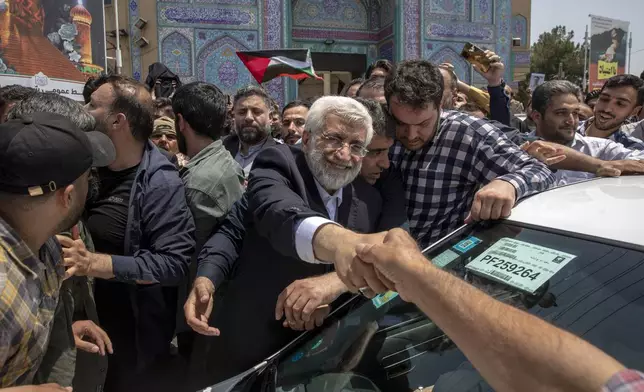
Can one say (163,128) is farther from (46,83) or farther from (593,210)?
(593,210)

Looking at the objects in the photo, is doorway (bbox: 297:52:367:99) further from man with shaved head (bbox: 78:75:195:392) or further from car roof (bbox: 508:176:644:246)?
car roof (bbox: 508:176:644:246)

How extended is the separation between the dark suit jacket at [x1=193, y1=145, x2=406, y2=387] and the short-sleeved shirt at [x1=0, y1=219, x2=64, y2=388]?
627 mm

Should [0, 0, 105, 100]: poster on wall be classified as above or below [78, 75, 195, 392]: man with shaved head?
above

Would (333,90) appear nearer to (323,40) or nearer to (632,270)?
(323,40)

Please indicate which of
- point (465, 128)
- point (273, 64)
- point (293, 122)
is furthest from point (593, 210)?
point (273, 64)

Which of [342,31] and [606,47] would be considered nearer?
[606,47]

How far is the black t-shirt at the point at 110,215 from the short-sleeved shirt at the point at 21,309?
0.64 metres

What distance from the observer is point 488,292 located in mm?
1352

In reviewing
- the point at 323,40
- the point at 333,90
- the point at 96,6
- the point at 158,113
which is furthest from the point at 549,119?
the point at 333,90

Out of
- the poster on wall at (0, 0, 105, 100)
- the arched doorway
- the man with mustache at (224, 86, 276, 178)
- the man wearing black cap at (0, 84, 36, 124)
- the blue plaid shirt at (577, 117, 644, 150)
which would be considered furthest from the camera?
the arched doorway

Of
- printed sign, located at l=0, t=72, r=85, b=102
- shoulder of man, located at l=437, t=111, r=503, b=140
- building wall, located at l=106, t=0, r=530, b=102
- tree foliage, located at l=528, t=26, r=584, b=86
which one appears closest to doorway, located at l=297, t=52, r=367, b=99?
building wall, located at l=106, t=0, r=530, b=102

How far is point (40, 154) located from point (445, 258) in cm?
124

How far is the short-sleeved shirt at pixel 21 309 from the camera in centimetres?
110

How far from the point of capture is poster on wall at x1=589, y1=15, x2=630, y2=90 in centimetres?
1352
